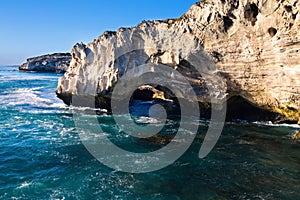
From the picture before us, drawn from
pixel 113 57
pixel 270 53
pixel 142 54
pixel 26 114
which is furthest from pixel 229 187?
pixel 26 114

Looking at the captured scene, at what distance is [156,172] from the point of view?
48.9ft

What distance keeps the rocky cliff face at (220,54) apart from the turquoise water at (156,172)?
11.4 feet

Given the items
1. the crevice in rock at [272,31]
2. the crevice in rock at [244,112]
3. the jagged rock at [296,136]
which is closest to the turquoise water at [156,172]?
the jagged rock at [296,136]

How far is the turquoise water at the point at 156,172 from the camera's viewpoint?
12695 mm

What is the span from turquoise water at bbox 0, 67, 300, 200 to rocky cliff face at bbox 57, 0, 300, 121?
11.4 ft

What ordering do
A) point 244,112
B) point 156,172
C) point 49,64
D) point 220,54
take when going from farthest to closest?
point 49,64 → point 244,112 → point 220,54 → point 156,172

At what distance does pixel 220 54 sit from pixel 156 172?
1163 cm

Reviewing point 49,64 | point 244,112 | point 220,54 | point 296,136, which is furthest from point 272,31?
point 49,64

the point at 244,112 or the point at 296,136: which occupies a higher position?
the point at 244,112

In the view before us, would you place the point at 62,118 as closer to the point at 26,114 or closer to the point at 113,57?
the point at 26,114

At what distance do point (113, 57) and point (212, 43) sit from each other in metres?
10.1

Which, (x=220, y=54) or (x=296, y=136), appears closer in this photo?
(x=296, y=136)

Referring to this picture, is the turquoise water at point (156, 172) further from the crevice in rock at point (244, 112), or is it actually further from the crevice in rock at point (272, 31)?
the crevice in rock at point (272, 31)

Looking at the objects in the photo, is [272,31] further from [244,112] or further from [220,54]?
[244,112]
